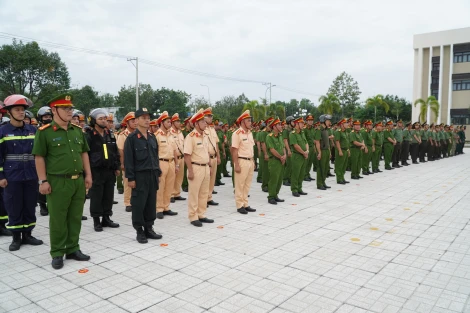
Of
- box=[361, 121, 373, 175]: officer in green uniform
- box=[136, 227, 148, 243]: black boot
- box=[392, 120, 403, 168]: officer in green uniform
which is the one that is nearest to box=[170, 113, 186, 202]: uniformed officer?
box=[136, 227, 148, 243]: black boot

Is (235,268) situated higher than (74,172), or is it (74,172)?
(74,172)

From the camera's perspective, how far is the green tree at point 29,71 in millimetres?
29359

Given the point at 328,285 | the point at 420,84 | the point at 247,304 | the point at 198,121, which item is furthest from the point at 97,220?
the point at 420,84

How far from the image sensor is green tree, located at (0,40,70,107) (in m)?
29.4

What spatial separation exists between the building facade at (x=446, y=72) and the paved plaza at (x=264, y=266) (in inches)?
1544

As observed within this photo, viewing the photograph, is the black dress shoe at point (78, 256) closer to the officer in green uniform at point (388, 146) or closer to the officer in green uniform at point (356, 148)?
the officer in green uniform at point (356, 148)

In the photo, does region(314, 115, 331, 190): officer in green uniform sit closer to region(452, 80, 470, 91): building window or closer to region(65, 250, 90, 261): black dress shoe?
region(65, 250, 90, 261): black dress shoe

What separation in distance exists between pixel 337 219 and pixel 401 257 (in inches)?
70.3

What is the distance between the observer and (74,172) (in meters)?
4.12

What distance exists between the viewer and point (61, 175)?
4.04 metres

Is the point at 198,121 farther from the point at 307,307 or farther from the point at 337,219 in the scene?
the point at 307,307

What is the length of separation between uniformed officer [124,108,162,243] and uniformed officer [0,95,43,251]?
127 cm

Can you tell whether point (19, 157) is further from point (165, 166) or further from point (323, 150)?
point (323, 150)

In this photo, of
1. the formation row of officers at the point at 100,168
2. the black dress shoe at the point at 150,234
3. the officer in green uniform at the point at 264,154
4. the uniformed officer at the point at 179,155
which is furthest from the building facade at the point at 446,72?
the black dress shoe at the point at 150,234
